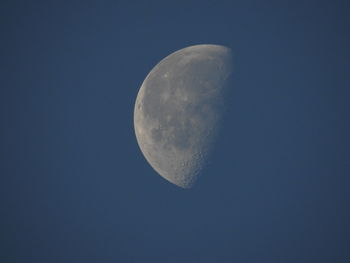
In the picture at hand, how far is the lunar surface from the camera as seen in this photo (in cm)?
873

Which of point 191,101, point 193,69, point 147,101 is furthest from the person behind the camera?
point 147,101

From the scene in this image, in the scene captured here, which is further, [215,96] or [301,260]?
[301,260]

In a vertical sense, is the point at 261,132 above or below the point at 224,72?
below

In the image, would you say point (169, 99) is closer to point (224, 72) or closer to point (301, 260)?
point (224, 72)

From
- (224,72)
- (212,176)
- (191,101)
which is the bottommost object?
(212,176)

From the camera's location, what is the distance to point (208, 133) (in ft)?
29.2

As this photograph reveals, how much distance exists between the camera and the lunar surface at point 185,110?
344 inches

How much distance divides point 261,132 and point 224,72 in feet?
8.19

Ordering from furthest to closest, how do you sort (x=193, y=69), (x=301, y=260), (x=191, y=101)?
(x=301, y=260) → (x=193, y=69) → (x=191, y=101)

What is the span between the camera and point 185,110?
344 inches

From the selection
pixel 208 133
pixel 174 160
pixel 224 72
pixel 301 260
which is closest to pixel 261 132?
pixel 208 133

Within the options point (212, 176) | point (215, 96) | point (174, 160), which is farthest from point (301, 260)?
point (215, 96)

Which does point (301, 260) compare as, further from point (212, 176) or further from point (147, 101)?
point (147, 101)

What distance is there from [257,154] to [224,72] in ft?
10.3
